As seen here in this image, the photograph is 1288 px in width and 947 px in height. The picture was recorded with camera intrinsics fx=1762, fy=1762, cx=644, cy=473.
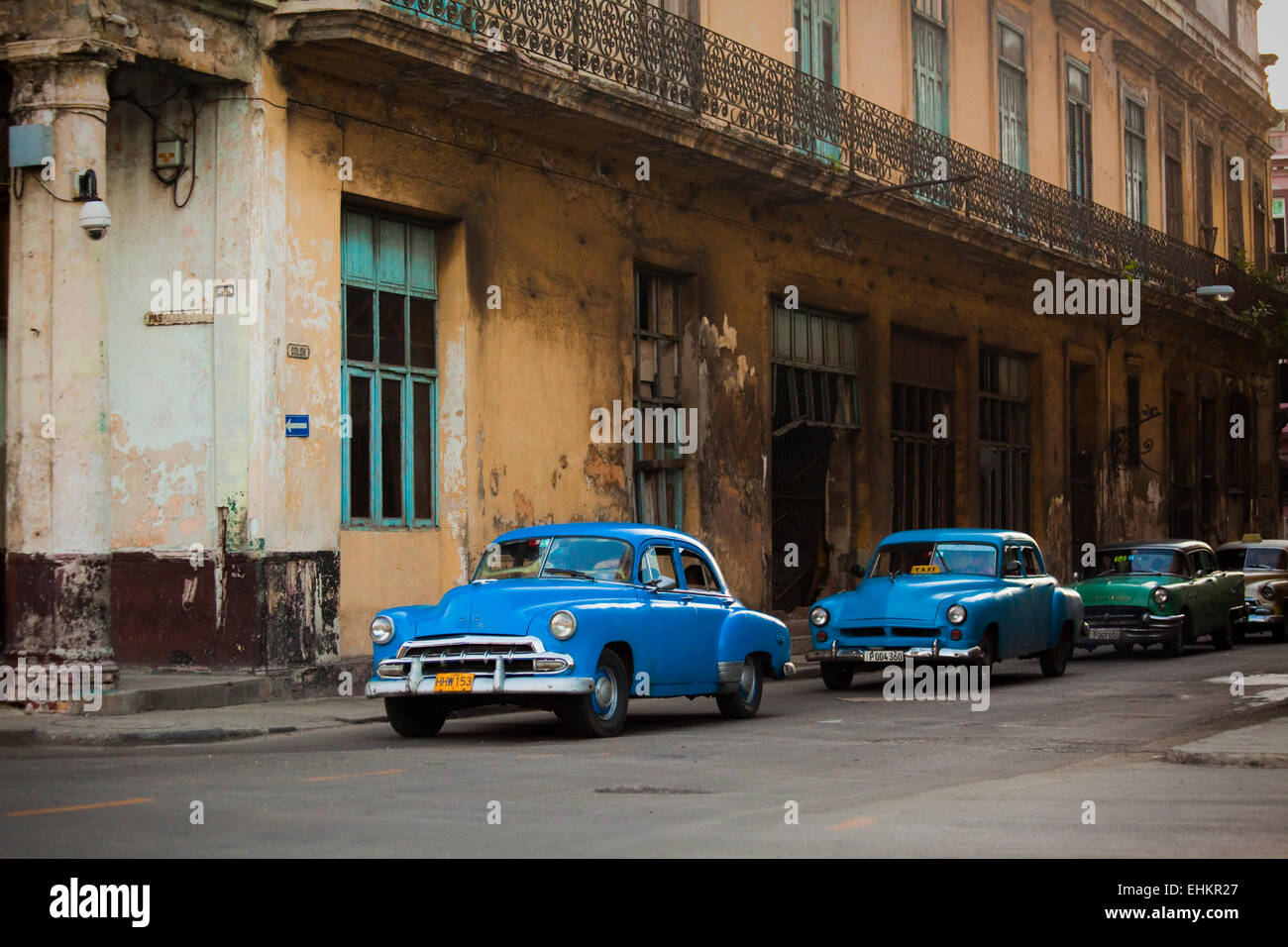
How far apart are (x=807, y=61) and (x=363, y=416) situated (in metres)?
9.92

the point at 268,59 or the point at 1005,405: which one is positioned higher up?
the point at 268,59

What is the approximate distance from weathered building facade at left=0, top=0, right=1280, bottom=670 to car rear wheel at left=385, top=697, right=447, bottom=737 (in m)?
2.67

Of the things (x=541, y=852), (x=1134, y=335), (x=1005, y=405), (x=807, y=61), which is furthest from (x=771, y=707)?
(x=1134, y=335)

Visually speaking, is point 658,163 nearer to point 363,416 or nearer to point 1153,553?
point 363,416

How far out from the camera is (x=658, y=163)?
20.3m

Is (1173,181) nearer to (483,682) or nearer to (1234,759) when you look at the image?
(1234,759)

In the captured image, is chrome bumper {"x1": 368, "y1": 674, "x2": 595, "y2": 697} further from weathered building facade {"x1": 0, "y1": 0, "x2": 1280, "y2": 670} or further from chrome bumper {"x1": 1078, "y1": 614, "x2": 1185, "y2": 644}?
chrome bumper {"x1": 1078, "y1": 614, "x2": 1185, "y2": 644}

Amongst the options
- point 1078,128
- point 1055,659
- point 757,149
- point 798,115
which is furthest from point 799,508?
point 1078,128

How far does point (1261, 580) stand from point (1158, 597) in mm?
5096

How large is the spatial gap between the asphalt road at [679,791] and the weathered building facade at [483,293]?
2864 millimetres

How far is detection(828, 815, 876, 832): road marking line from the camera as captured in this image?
7.68m

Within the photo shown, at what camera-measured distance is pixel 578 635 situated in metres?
11.4

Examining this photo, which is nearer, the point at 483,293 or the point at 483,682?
the point at 483,682

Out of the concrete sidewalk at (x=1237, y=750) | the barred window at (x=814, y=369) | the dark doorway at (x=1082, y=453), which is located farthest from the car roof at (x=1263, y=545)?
the concrete sidewalk at (x=1237, y=750)
